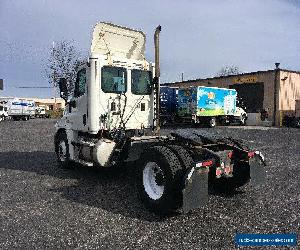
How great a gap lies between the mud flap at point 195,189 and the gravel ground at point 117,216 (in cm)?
37

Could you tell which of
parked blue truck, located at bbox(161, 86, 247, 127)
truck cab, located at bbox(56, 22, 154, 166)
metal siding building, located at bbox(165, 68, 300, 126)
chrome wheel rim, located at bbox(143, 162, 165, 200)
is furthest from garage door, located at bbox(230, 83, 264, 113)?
chrome wheel rim, located at bbox(143, 162, 165, 200)

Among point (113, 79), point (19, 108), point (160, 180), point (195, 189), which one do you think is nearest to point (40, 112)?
point (19, 108)

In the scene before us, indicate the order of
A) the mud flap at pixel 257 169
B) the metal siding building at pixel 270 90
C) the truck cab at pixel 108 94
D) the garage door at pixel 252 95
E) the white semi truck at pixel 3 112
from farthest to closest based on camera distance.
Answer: the white semi truck at pixel 3 112 → the garage door at pixel 252 95 → the metal siding building at pixel 270 90 → the truck cab at pixel 108 94 → the mud flap at pixel 257 169

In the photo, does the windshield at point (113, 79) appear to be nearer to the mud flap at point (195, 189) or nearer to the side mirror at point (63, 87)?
the side mirror at point (63, 87)

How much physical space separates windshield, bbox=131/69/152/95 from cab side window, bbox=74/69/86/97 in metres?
1.31

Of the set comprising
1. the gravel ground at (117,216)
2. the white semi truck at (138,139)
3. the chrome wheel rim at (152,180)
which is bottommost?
the gravel ground at (117,216)

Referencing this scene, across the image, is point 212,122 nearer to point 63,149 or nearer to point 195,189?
point 63,149

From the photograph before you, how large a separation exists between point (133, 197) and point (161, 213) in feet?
4.21

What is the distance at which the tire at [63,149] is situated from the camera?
9.43m

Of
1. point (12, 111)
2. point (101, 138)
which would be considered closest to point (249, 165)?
point (101, 138)

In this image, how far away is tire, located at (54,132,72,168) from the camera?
371 inches

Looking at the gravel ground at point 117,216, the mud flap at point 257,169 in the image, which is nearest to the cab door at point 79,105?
the gravel ground at point 117,216

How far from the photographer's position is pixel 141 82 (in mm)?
8867

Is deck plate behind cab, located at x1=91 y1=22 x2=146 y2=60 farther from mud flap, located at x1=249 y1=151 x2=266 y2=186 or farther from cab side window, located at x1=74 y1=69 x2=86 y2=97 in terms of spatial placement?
mud flap, located at x1=249 y1=151 x2=266 y2=186
